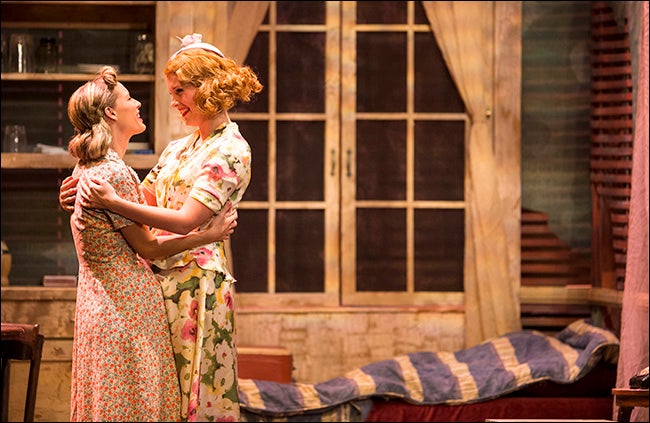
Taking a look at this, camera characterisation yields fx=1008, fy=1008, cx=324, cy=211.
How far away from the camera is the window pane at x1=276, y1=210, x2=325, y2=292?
5473 mm

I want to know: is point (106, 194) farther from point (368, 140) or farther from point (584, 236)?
point (584, 236)

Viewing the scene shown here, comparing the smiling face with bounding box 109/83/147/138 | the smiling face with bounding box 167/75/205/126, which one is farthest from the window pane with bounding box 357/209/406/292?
the smiling face with bounding box 109/83/147/138

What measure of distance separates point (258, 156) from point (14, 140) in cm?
129

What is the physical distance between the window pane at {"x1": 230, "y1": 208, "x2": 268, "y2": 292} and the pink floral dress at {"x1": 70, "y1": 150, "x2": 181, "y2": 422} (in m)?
2.71

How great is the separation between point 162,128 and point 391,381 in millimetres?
1754

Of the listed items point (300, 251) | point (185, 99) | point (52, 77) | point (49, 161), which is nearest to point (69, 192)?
point (185, 99)

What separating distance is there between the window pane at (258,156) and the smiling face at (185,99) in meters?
2.60

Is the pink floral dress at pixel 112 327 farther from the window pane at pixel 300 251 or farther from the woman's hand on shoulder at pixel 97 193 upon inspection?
the window pane at pixel 300 251

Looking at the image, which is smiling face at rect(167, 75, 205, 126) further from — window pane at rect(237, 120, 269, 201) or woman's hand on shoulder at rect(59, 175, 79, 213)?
window pane at rect(237, 120, 269, 201)

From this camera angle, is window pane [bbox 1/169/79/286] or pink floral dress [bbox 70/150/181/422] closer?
pink floral dress [bbox 70/150/181/422]

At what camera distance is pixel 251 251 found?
547cm

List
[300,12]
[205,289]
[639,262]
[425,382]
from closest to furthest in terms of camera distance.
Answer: [205,289]
[639,262]
[425,382]
[300,12]

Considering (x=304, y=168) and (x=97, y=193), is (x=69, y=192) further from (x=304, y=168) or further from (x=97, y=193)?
(x=304, y=168)

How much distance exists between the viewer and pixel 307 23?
215 inches
